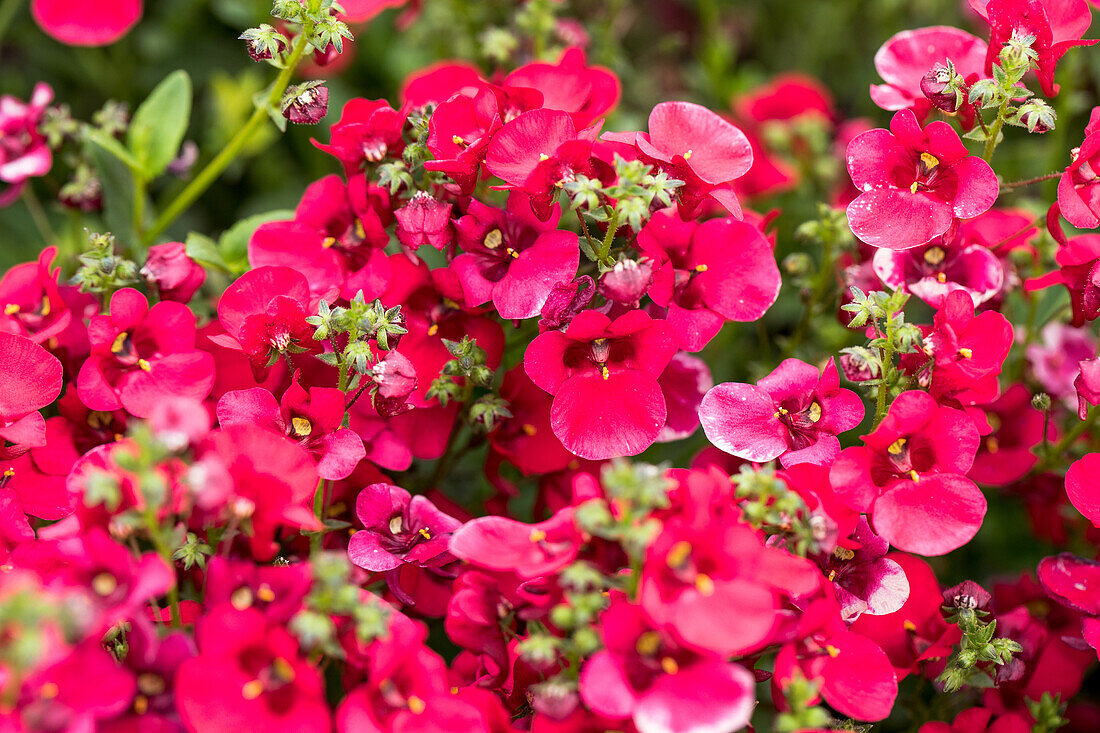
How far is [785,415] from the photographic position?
1.01 meters

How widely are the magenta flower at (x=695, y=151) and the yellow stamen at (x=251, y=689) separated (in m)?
0.60

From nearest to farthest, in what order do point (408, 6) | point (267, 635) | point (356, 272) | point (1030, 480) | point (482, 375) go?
point (267, 635)
point (482, 375)
point (356, 272)
point (1030, 480)
point (408, 6)

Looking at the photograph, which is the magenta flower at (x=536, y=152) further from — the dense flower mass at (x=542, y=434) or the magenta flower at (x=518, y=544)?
the magenta flower at (x=518, y=544)

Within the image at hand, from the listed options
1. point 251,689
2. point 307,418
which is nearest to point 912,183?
point 307,418

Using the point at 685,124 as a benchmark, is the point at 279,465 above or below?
below

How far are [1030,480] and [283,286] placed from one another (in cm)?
97

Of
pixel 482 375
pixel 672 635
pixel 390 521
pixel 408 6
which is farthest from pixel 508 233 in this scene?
pixel 408 6

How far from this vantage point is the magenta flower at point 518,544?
0.80 meters

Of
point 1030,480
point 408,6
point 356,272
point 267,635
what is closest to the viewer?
point 267,635

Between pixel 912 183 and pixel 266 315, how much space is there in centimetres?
70

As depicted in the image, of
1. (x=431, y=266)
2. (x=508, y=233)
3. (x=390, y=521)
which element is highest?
(x=508, y=233)

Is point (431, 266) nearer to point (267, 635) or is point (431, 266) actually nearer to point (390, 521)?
point (390, 521)

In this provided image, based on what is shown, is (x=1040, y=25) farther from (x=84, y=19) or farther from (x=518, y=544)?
(x=84, y=19)

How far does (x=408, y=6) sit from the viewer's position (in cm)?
191
